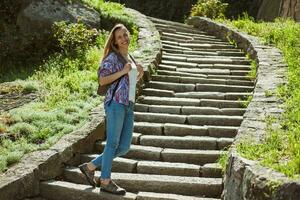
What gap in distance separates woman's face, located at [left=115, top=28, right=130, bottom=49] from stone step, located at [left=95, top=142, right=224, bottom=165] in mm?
1792

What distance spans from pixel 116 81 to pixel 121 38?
1.47 ft

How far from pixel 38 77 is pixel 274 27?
562 cm

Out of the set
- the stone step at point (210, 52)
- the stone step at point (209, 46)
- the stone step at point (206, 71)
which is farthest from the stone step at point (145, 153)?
the stone step at point (209, 46)

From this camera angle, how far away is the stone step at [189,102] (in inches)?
309

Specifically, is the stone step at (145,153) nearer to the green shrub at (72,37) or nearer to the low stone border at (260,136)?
the low stone border at (260,136)

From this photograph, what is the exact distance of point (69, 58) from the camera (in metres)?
10.2

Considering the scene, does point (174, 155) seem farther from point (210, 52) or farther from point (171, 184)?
point (210, 52)

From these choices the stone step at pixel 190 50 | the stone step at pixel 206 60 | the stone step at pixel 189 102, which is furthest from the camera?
the stone step at pixel 190 50

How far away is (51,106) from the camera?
7.34 m

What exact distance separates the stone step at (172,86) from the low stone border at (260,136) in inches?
50.2

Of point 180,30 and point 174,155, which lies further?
point 180,30

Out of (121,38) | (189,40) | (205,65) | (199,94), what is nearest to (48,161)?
(121,38)

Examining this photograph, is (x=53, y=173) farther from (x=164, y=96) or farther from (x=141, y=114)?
(x=164, y=96)

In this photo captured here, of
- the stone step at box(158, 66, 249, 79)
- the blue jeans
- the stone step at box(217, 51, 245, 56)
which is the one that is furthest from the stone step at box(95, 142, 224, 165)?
the stone step at box(217, 51, 245, 56)
